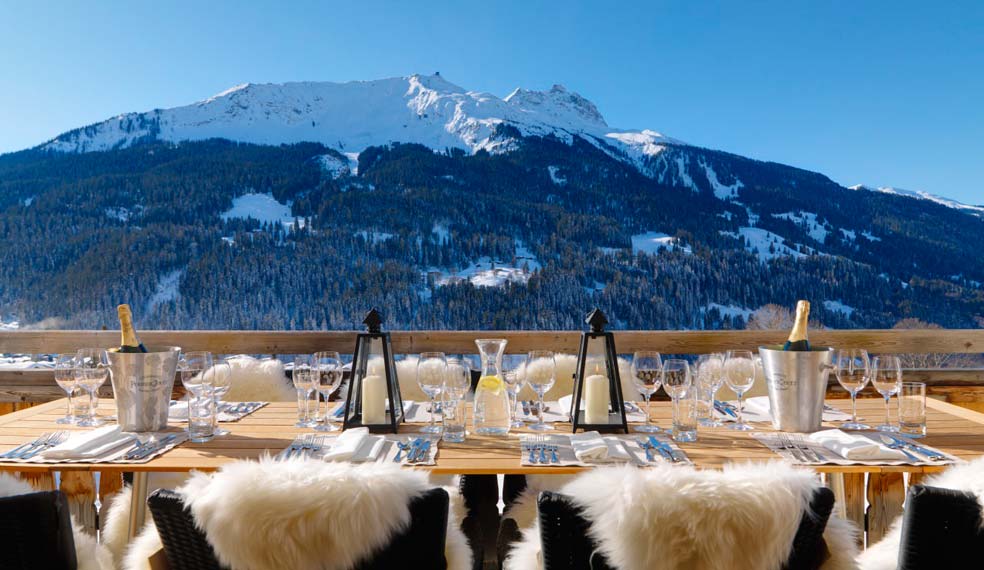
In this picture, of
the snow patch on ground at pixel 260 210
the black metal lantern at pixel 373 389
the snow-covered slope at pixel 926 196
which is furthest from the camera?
the snow-covered slope at pixel 926 196

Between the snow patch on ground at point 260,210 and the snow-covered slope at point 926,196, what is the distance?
30.7 ft

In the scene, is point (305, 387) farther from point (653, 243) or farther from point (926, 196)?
point (926, 196)

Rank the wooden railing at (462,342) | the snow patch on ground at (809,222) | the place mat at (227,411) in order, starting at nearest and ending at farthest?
the place mat at (227,411) < the wooden railing at (462,342) < the snow patch on ground at (809,222)

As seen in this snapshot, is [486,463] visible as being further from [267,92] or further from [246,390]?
[267,92]

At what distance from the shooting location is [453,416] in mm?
1555

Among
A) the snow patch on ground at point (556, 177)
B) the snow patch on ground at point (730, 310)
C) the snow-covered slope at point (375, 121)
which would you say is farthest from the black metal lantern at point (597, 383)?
the snow-covered slope at point (375, 121)

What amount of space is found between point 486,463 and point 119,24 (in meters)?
8.00

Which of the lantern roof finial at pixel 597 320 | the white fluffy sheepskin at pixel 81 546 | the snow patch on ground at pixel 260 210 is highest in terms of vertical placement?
the snow patch on ground at pixel 260 210

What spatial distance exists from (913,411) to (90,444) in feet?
6.52

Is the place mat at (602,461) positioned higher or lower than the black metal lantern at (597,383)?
lower

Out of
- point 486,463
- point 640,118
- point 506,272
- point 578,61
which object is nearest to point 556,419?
point 486,463

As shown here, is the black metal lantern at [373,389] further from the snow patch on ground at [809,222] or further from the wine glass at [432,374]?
the snow patch on ground at [809,222]

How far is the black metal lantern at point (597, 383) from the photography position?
5.14 feet

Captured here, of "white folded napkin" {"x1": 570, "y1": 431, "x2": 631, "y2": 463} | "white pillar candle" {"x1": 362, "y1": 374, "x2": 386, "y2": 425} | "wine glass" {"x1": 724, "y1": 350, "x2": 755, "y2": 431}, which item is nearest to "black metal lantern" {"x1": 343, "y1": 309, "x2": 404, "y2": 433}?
"white pillar candle" {"x1": 362, "y1": 374, "x2": 386, "y2": 425}
